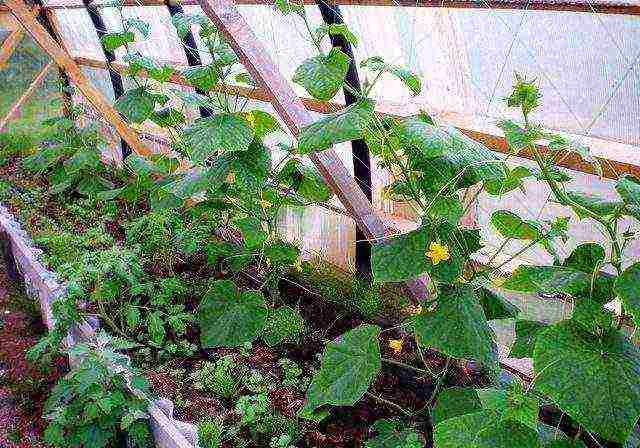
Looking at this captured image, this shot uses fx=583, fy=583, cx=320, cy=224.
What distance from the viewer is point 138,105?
2.59 m

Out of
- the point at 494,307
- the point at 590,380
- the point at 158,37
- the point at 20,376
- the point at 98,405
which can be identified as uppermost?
the point at 158,37

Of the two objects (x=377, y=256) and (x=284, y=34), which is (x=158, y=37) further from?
(x=377, y=256)

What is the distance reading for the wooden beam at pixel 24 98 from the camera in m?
5.43

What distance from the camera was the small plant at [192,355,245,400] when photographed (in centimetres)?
212

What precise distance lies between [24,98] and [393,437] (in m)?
5.24

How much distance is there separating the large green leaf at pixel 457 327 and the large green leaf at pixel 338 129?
19.7 inches

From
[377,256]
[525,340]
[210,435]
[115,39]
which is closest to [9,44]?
[115,39]

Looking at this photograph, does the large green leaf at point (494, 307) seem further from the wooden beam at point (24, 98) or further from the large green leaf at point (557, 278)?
the wooden beam at point (24, 98)

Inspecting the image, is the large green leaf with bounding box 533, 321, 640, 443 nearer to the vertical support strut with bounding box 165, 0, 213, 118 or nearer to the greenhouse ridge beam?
the greenhouse ridge beam

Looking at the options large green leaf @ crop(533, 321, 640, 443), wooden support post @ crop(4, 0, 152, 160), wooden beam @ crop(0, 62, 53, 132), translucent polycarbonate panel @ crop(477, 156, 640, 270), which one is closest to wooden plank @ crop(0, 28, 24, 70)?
wooden beam @ crop(0, 62, 53, 132)

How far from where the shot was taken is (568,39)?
180 cm

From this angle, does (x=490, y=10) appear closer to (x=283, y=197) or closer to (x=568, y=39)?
(x=568, y=39)

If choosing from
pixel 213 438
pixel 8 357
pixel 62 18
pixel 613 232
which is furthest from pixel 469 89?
pixel 62 18

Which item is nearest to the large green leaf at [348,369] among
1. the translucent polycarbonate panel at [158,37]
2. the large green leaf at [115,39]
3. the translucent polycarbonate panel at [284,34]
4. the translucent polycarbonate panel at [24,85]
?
the translucent polycarbonate panel at [284,34]
